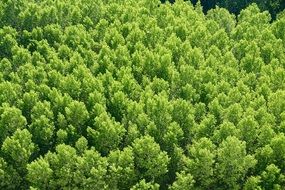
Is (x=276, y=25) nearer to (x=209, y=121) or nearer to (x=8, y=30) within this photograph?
(x=209, y=121)

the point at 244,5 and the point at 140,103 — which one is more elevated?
the point at 244,5

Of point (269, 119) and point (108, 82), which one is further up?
point (108, 82)

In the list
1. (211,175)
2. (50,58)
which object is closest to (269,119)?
(211,175)

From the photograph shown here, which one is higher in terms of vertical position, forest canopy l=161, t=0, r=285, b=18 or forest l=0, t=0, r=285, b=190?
forest canopy l=161, t=0, r=285, b=18

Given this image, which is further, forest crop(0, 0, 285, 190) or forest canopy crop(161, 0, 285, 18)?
forest canopy crop(161, 0, 285, 18)

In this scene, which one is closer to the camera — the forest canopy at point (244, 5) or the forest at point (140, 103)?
the forest at point (140, 103)

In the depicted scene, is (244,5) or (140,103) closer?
(140,103)

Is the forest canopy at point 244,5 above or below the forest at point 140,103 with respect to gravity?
above

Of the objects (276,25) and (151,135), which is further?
(276,25)
